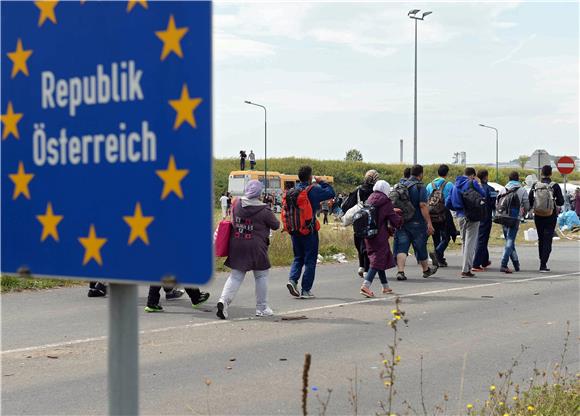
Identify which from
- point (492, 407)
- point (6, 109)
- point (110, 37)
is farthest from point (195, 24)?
point (492, 407)

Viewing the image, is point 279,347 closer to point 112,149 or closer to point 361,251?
point 361,251

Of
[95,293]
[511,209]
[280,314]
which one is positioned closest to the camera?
[280,314]

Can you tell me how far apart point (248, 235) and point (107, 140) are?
8001 millimetres

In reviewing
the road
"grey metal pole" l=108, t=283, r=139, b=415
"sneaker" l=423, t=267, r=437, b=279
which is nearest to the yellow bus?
"sneaker" l=423, t=267, r=437, b=279

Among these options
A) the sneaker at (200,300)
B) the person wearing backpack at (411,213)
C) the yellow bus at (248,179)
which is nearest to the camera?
the sneaker at (200,300)

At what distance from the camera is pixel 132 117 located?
1849 millimetres

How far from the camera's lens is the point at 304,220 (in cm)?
1166

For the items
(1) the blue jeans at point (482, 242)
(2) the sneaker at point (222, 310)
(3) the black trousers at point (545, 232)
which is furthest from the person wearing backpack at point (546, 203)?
(2) the sneaker at point (222, 310)

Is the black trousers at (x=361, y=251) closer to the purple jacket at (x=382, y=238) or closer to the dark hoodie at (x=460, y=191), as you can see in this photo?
the purple jacket at (x=382, y=238)

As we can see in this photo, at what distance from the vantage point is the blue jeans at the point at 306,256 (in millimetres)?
11812

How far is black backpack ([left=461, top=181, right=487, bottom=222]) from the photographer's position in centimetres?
1485

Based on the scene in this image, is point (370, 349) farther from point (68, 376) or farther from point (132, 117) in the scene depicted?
point (132, 117)

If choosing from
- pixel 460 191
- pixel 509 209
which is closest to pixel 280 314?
pixel 460 191

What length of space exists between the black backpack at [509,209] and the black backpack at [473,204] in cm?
80
